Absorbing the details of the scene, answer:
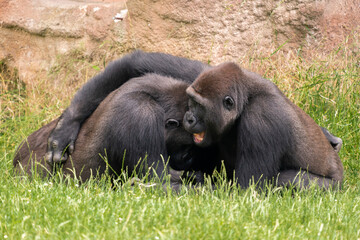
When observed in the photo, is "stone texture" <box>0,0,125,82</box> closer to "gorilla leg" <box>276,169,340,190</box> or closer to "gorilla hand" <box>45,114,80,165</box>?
"gorilla hand" <box>45,114,80,165</box>

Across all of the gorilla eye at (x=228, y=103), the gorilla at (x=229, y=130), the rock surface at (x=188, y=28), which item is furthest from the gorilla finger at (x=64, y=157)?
the rock surface at (x=188, y=28)

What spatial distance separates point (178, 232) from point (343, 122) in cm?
367

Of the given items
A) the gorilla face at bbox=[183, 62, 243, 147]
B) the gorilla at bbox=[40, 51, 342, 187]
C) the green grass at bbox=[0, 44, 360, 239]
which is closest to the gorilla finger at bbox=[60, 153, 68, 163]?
the gorilla at bbox=[40, 51, 342, 187]

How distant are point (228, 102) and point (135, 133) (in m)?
0.69

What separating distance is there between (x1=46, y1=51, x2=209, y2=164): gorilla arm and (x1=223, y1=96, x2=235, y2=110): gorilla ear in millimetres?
690

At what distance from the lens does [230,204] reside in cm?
316

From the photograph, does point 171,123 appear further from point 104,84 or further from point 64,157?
point 64,157

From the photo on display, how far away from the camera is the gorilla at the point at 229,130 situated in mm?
4020

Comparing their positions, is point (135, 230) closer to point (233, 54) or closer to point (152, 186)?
point (152, 186)

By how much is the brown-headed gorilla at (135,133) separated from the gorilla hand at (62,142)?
0.05m

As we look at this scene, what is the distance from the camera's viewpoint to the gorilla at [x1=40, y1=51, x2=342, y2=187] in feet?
13.2

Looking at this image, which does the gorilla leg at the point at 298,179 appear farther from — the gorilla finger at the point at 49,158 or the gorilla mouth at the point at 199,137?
the gorilla finger at the point at 49,158

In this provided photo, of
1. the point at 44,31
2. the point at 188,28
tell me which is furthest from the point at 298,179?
the point at 44,31

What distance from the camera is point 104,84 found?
4656mm
